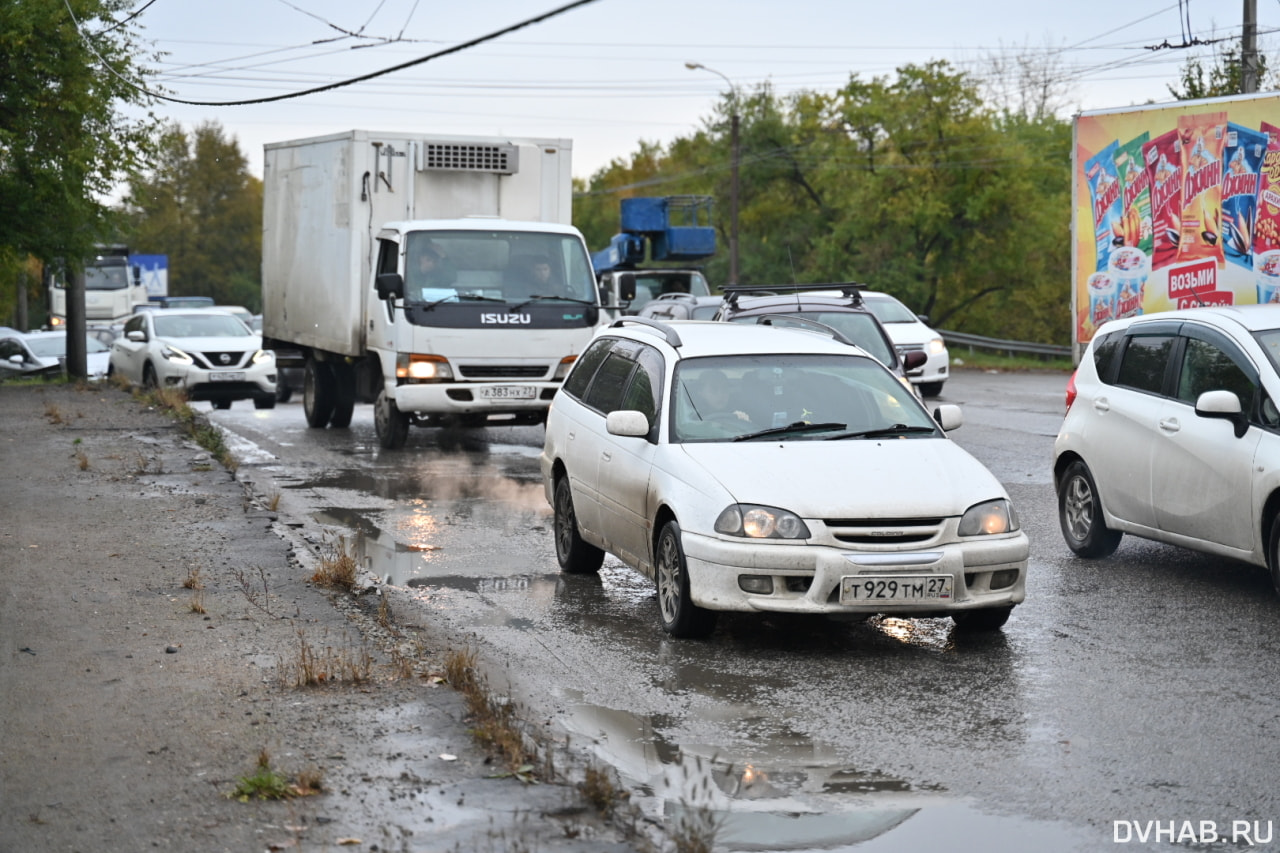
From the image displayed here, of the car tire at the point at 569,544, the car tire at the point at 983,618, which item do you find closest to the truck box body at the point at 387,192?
the car tire at the point at 569,544

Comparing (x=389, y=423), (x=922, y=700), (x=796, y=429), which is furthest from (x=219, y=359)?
(x=922, y=700)

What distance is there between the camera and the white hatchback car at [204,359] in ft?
79.9

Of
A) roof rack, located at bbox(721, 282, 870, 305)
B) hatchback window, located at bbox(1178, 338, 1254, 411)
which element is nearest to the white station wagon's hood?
hatchback window, located at bbox(1178, 338, 1254, 411)

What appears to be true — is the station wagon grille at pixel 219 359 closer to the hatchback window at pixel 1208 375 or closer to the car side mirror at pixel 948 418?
the car side mirror at pixel 948 418

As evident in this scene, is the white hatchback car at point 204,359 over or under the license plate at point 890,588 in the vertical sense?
over

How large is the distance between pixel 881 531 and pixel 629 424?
161 cm

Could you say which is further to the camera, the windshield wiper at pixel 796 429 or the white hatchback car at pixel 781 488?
the windshield wiper at pixel 796 429

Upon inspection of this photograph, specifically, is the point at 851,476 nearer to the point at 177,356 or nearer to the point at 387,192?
the point at 387,192

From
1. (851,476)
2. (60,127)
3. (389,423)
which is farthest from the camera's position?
(60,127)

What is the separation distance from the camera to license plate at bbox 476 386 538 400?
16500mm

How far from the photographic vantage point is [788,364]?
891 cm

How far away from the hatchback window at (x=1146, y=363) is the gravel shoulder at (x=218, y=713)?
4570 mm

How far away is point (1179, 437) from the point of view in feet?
30.2

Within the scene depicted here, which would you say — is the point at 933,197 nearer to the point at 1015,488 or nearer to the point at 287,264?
the point at 287,264
